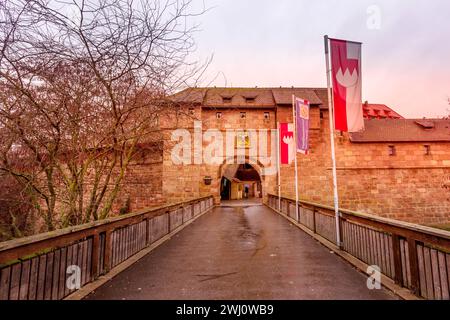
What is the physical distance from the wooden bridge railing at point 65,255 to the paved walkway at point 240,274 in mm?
380

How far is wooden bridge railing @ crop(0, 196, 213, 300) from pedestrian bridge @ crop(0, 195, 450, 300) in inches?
0.4

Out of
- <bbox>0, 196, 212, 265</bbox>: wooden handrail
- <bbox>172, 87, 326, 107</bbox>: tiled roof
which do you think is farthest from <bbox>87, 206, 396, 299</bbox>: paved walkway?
<bbox>172, 87, 326, 107</bbox>: tiled roof

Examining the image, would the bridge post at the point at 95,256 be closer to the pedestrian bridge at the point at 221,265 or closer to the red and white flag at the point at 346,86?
the pedestrian bridge at the point at 221,265

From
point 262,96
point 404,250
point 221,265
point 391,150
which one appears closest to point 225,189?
point 262,96

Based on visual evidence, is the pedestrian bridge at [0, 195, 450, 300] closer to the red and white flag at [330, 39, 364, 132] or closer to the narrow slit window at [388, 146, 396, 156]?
the red and white flag at [330, 39, 364, 132]

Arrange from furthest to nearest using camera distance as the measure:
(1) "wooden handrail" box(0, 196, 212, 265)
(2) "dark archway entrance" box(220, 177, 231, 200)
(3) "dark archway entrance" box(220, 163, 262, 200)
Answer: (3) "dark archway entrance" box(220, 163, 262, 200) → (2) "dark archway entrance" box(220, 177, 231, 200) → (1) "wooden handrail" box(0, 196, 212, 265)

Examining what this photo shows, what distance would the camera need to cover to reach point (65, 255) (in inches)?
141

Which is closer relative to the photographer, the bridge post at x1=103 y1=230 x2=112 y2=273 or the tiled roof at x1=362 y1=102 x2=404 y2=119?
the bridge post at x1=103 y1=230 x2=112 y2=273

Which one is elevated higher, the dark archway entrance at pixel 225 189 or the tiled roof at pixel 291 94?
the tiled roof at pixel 291 94

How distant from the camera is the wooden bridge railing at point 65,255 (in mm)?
2727

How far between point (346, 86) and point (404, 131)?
2231 centimetres

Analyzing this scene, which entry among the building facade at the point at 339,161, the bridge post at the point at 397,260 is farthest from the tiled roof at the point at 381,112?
the bridge post at the point at 397,260

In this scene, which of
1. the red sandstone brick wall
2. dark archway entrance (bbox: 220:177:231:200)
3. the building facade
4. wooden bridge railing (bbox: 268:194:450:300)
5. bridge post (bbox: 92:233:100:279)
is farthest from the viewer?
dark archway entrance (bbox: 220:177:231:200)

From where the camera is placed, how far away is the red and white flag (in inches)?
256
